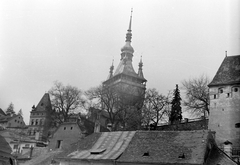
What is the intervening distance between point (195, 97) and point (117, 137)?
98.3ft

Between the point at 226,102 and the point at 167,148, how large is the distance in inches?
825

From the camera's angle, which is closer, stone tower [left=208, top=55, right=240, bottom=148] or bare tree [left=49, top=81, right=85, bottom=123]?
stone tower [left=208, top=55, right=240, bottom=148]

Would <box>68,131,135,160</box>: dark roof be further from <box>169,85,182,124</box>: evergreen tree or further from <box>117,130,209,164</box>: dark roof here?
<box>169,85,182,124</box>: evergreen tree

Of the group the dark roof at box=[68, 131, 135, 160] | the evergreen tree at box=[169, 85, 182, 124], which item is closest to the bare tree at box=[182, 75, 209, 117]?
the evergreen tree at box=[169, 85, 182, 124]

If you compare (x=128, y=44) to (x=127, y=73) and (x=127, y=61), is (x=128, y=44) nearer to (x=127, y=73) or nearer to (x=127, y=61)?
(x=127, y=61)

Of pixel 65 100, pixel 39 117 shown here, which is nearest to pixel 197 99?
pixel 65 100

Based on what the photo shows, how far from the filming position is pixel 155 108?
58219 millimetres

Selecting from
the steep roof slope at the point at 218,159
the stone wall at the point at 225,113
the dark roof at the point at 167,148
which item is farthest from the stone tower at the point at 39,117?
the steep roof slope at the point at 218,159

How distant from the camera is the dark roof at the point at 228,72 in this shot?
48.3m

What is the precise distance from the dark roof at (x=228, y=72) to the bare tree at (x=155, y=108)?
1159 centimetres

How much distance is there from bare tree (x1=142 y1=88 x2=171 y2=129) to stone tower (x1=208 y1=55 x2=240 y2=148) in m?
10.4

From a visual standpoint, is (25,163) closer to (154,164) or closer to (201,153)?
(154,164)

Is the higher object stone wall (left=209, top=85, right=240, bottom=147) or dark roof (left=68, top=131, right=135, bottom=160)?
stone wall (left=209, top=85, right=240, bottom=147)

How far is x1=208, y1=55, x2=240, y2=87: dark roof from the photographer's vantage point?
48.3 metres
